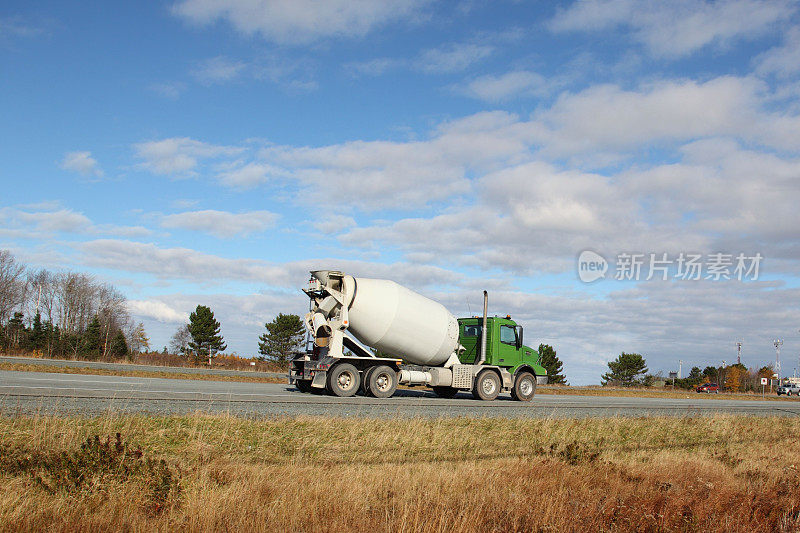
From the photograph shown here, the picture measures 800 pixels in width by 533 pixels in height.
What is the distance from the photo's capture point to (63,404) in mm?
12242

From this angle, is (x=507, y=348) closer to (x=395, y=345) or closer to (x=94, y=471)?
(x=395, y=345)

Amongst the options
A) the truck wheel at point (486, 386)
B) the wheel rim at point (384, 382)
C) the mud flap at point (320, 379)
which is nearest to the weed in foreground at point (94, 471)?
the mud flap at point (320, 379)

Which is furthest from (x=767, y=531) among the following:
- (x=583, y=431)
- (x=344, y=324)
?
(x=344, y=324)

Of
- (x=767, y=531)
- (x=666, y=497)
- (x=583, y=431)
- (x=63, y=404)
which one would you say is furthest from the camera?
(x=583, y=431)

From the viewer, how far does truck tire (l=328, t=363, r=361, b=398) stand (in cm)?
1978

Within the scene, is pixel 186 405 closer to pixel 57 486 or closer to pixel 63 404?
pixel 63 404

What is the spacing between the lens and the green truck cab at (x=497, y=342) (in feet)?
77.9

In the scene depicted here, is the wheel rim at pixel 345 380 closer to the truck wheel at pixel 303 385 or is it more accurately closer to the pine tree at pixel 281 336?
Result: the truck wheel at pixel 303 385

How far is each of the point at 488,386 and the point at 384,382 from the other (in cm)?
471

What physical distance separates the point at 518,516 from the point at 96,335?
194 feet

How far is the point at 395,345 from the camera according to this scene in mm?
21406

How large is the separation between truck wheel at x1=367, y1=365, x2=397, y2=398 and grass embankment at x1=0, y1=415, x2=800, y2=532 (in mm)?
8164

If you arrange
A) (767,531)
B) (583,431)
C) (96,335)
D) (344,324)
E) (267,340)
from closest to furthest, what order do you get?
(767,531), (583,431), (344,324), (96,335), (267,340)

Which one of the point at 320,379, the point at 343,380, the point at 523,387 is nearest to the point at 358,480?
the point at 320,379
